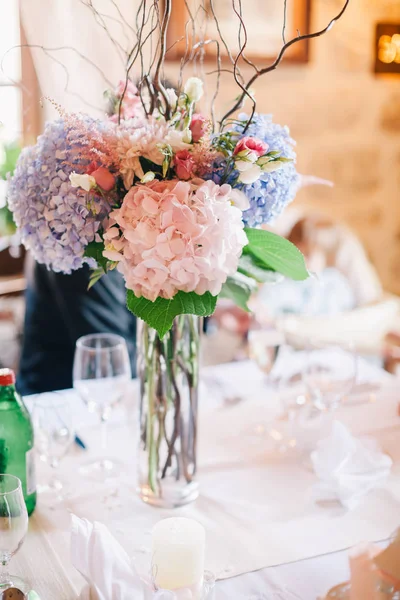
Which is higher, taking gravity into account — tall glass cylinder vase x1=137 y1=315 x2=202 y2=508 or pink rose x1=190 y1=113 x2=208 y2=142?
pink rose x1=190 y1=113 x2=208 y2=142

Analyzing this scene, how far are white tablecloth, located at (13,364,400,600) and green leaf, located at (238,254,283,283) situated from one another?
37cm

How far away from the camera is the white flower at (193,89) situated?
0.96 m

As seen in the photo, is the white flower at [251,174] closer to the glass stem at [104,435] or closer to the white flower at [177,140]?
the white flower at [177,140]

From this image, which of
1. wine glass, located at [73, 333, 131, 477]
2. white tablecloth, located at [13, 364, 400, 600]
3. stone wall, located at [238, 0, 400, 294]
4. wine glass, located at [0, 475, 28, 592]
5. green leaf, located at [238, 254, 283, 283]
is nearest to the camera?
wine glass, located at [0, 475, 28, 592]

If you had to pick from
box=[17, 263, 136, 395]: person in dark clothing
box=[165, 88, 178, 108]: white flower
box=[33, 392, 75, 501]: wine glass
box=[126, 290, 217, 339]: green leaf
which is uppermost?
box=[165, 88, 178, 108]: white flower

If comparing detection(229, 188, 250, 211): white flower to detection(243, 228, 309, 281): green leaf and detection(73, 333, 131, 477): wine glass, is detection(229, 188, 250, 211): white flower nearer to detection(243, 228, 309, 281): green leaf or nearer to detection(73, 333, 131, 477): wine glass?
detection(243, 228, 309, 281): green leaf

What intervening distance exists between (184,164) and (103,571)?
1.73ft

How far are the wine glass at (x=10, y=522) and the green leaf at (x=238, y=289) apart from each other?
17.0 inches

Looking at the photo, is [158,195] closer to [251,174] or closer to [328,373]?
[251,174]

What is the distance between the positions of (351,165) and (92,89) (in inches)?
110

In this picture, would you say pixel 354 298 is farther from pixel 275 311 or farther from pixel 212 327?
pixel 212 327

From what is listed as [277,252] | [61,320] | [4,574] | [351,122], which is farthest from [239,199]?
[351,122]

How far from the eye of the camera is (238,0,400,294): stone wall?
136 inches

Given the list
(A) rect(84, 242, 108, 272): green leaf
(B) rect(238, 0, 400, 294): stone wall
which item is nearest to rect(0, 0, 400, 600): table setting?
(A) rect(84, 242, 108, 272): green leaf
